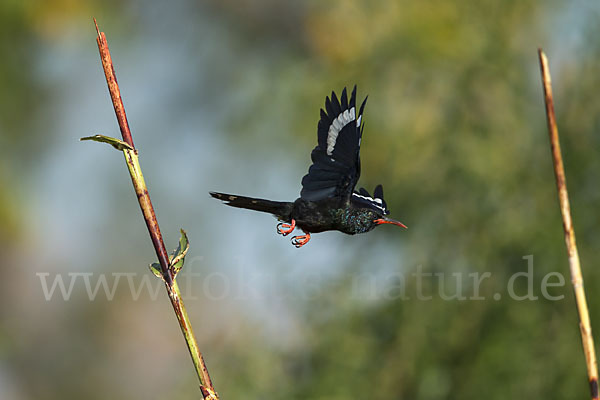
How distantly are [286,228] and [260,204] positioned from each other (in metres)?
0.09

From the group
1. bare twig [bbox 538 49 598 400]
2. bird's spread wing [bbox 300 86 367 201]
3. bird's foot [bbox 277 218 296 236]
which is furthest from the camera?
bird's foot [bbox 277 218 296 236]

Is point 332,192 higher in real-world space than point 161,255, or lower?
higher

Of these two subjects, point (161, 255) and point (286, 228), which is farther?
point (286, 228)

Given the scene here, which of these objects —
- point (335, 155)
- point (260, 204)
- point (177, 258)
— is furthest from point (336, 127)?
point (177, 258)

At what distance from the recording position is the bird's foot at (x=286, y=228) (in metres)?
1.06

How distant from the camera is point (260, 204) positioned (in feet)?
3.33

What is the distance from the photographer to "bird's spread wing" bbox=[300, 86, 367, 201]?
0.92 m

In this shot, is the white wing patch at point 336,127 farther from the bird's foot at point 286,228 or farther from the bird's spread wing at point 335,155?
the bird's foot at point 286,228

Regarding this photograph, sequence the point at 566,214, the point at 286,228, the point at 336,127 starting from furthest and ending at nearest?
the point at 286,228 < the point at 336,127 < the point at 566,214

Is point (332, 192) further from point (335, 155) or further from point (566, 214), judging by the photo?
point (566, 214)

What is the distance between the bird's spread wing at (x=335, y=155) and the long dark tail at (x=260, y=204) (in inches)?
3.4

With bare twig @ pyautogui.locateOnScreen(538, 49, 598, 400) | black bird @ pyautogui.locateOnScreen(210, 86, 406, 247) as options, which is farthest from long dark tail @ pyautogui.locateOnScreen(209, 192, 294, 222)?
bare twig @ pyautogui.locateOnScreen(538, 49, 598, 400)

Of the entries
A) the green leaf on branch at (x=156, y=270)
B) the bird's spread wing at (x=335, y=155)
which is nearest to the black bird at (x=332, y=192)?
the bird's spread wing at (x=335, y=155)

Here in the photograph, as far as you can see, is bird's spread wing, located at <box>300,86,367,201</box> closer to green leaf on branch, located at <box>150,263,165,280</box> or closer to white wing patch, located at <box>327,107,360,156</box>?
white wing patch, located at <box>327,107,360,156</box>
